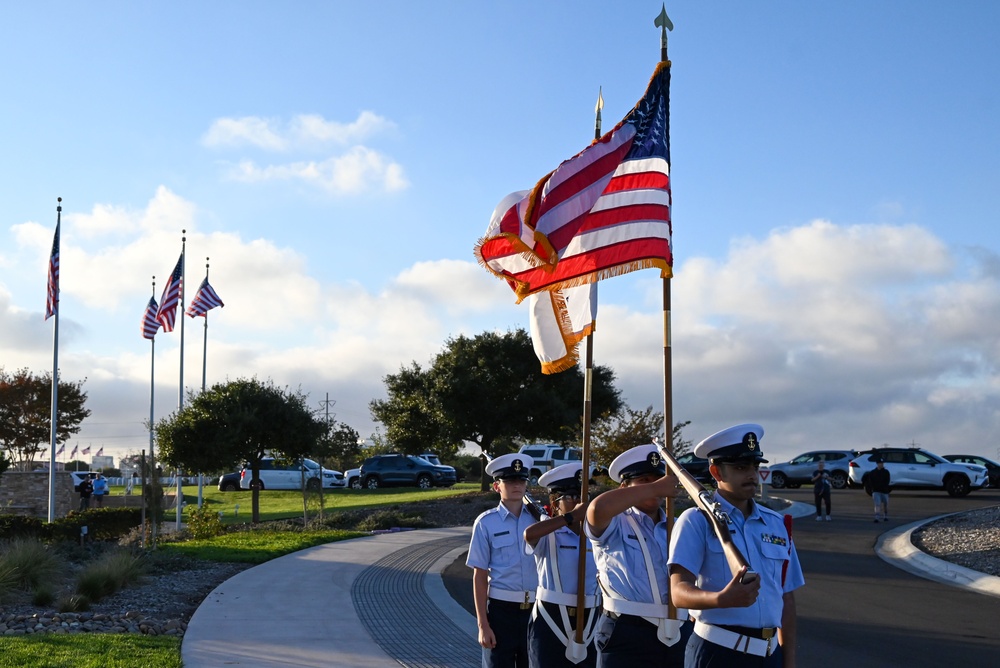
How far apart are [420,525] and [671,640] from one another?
67.6ft

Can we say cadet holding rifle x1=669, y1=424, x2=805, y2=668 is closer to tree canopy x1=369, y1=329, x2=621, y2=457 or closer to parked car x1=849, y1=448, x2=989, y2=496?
parked car x1=849, y1=448, x2=989, y2=496

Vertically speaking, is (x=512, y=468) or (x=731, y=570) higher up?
(x=512, y=468)

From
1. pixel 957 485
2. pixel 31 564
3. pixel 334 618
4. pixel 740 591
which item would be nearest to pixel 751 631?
pixel 740 591

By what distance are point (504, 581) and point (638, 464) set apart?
136 cm

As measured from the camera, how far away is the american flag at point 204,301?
3155 centimetres

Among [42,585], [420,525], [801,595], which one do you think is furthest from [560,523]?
[420,525]

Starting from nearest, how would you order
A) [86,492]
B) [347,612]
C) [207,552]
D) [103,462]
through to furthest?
[347,612], [207,552], [86,492], [103,462]

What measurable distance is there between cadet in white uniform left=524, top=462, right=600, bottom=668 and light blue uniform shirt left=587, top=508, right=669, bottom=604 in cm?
25

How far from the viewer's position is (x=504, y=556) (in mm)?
6285

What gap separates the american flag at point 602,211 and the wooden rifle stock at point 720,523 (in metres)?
3.20

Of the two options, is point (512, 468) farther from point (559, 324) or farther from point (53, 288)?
point (53, 288)

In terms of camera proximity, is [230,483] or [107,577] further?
[230,483]

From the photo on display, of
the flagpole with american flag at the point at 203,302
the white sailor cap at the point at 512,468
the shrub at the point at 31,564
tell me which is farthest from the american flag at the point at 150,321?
the white sailor cap at the point at 512,468

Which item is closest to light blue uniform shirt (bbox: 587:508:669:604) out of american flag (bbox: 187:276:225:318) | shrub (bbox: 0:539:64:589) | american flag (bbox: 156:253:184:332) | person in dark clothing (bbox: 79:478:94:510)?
shrub (bbox: 0:539:64:589)
